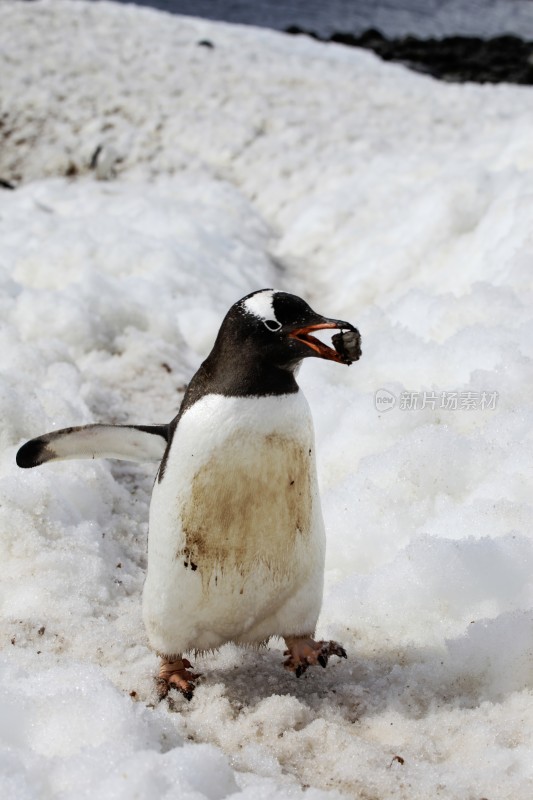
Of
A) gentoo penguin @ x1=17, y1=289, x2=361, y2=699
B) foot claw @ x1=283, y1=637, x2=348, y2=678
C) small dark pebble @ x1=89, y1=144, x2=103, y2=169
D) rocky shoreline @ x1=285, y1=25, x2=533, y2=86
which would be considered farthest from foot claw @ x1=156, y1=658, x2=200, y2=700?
rocky shoreline @ x1=285, y1=25, x2=533, y2=86

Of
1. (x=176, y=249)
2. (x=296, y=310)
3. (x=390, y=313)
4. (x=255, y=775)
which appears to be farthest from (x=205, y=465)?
(x=176, y=249)

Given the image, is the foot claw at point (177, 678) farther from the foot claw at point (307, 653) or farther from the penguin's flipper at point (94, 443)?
the penguin's flipper at point (94, 443)

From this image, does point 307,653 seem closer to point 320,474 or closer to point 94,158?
point 320,474

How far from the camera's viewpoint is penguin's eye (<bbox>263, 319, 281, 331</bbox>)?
2.40m

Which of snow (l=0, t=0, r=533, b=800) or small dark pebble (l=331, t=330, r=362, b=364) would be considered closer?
snow (l=0, t=0, r=533, b=800)

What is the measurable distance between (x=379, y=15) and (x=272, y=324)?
3404cm

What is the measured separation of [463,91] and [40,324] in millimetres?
9278

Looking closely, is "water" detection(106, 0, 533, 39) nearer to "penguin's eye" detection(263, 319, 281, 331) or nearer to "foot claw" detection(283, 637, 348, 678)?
"penguin's eye" detection(263, 319, 281, 331)

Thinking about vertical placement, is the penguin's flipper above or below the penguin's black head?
below

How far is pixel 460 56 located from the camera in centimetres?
1991

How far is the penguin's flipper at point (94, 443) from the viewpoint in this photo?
275cm

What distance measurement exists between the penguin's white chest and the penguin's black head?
5.5 inches

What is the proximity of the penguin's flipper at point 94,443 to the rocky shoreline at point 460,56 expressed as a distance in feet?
52.5

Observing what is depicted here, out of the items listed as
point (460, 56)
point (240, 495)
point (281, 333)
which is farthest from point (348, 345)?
point (460, 56)
